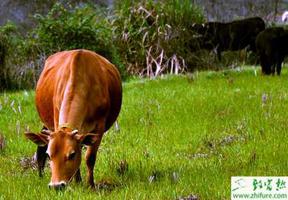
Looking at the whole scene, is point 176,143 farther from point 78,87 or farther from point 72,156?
point 72,156

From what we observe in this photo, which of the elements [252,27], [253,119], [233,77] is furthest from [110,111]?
[252,27]

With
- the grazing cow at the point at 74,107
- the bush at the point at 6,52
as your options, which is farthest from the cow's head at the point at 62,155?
the bush at the point at 6,52

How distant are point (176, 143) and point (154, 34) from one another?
36.8 feet

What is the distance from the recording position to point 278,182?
664 centimetres

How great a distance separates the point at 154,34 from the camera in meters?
20.6

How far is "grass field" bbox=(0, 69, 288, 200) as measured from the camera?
710 centimetres

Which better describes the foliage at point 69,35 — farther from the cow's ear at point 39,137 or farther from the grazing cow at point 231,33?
the cow's ear at point 39,137

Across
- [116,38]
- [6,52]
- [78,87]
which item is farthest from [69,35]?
[78,87]

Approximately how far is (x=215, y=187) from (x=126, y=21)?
14.9 m

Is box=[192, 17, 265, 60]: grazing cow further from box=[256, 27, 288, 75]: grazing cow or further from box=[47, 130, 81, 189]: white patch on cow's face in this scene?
box=[47, 130, 81, 189]: white patch on cow's face

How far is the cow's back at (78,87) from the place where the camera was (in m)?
7.19

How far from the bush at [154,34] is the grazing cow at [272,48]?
9.34ft

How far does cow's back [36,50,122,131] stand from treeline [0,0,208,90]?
1010 cm

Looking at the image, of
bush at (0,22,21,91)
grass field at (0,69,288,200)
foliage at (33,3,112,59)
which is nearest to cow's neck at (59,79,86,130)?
grass field at (0,69,288,200)
